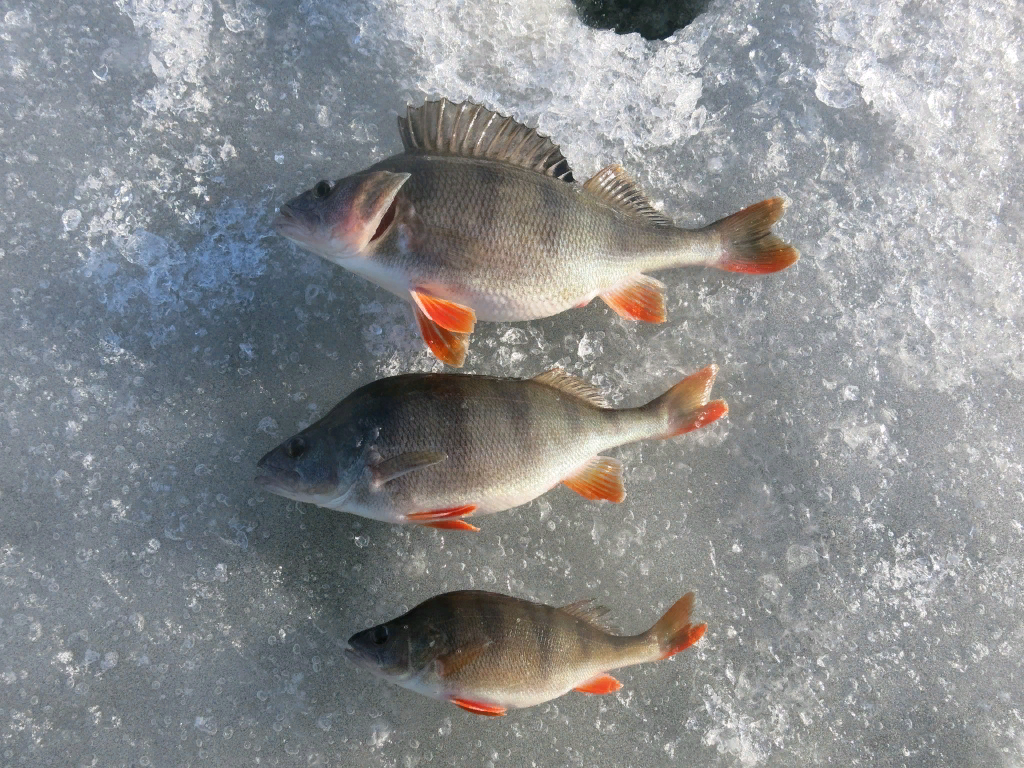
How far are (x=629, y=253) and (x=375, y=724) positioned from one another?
1.60 metres

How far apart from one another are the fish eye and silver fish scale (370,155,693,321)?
536mm

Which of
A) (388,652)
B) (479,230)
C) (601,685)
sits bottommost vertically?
(601,685)

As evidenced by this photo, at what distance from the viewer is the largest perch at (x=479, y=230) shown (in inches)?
78.0

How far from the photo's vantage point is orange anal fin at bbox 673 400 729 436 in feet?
7.23

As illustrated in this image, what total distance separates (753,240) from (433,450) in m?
1.22

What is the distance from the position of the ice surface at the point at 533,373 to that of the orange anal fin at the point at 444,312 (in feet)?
1.07

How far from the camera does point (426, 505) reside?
6.45ft

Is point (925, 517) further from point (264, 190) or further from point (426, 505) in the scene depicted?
point (264, 190)

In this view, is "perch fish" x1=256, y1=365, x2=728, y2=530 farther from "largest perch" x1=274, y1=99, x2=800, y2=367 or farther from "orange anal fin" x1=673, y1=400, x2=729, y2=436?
"orange anal fin" x1=673, y1=400, x2=729, y2=436

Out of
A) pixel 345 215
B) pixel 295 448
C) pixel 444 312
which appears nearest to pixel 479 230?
pixel 444 312

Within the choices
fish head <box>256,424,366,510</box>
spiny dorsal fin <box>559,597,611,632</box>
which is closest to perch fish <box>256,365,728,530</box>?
fish head <box>256,424,366,510</box>

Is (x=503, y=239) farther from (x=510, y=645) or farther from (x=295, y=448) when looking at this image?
(x=510, y=645)

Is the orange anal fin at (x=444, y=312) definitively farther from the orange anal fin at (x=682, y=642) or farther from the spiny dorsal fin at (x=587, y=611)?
the orange anal fin at (x=682, y=642)

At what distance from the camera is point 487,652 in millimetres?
1925
